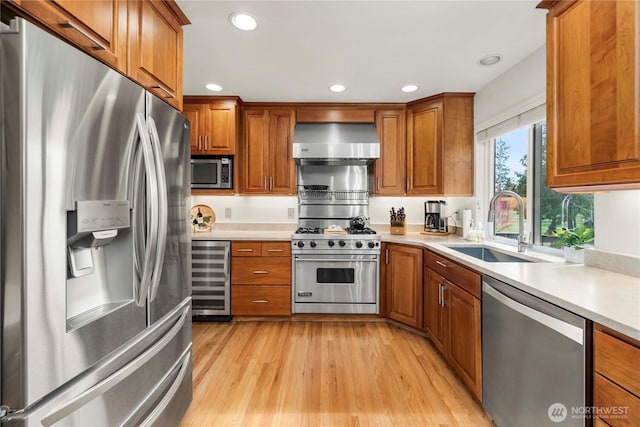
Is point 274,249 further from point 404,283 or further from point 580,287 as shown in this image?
point 580,287

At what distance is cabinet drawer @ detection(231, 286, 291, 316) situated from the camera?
9.91ft

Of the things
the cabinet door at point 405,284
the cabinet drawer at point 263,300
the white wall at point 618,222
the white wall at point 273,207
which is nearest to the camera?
the white wall at point 618,222

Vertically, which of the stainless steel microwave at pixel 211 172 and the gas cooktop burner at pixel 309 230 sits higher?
the stainless steel microwave at pixel 211 172

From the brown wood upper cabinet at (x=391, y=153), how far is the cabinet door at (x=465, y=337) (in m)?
1.52

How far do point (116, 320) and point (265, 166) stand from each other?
2.54 meters

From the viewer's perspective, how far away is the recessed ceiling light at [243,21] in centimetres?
176

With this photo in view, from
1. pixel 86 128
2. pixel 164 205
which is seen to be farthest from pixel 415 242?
pixel 86 128

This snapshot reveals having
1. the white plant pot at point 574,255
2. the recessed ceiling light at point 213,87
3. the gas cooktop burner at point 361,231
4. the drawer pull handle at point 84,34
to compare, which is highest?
the recessed ceiling light at point 213,87

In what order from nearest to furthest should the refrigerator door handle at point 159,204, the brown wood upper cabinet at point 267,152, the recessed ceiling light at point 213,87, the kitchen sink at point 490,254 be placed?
the refrigerator door handle at point 159,204 → the kitchen sink at point 490,254 → the recessed ceiling light at point 213,87 → the brown wood upper cabinet at point 267,152

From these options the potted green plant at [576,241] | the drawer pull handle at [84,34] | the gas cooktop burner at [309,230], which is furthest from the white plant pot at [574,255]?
the drawer pull handle at [84,34]

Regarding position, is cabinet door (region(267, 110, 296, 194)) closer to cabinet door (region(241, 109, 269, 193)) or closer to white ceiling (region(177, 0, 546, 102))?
cabinet door (region(241, 109, 269, 193))

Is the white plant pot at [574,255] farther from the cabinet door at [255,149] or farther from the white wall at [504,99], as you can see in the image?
the cabinet door at [255,149]

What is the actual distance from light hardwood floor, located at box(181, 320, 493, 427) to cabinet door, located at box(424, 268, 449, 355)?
0.14 meters

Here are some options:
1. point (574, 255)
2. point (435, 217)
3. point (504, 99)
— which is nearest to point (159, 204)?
point (574, 255)
